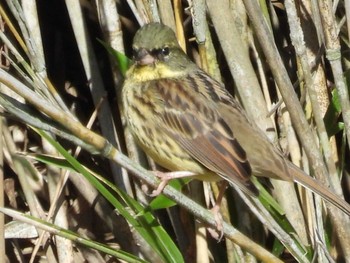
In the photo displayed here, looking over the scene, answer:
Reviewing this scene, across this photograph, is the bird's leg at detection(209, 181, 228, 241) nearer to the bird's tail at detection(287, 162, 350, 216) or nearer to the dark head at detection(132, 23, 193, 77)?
the bird's tail at detection(287, 162, 350, 216)

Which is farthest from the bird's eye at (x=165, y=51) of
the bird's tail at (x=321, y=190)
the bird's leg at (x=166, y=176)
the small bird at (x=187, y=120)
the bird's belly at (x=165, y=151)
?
the bird's tail at (x=321, y=190)

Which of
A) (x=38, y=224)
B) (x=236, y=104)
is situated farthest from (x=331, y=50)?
(x=38, y=224)

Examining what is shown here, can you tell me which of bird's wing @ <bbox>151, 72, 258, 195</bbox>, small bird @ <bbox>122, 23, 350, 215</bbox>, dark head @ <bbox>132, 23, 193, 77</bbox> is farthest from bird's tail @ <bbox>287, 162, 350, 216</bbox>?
dark head @ <bbox>132, 23, 193, 77</bbox>

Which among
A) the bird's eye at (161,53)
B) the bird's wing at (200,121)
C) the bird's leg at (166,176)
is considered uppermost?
the bird's eye at (161,53)

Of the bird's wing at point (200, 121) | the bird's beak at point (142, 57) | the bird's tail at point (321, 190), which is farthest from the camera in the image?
the bird's beak at point (142, 57)

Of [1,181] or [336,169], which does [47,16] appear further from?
[336,169]

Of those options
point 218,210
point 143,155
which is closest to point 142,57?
point 143,155

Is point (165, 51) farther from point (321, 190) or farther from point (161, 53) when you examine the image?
point (321, 190)

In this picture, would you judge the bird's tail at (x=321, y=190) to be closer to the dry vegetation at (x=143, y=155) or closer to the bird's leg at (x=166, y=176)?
the dry vegetation at (x=143, y=155)
